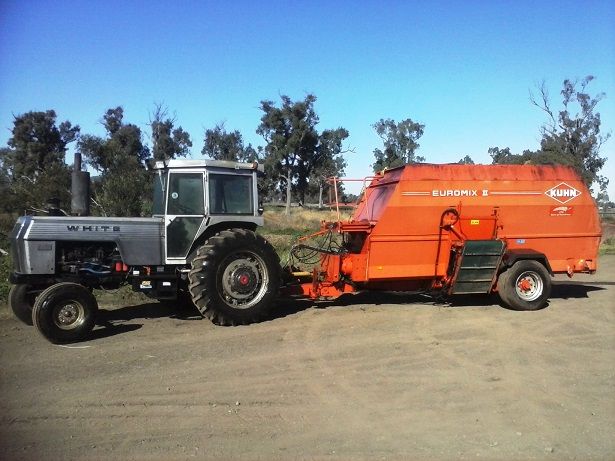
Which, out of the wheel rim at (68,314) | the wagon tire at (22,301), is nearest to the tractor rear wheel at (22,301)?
the wagon tire at (22,301)

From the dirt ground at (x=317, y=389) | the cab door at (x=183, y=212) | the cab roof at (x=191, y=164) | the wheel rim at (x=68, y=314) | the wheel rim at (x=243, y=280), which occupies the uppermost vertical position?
the cab roof at (x=191, y=164)

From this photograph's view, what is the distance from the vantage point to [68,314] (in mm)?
7316

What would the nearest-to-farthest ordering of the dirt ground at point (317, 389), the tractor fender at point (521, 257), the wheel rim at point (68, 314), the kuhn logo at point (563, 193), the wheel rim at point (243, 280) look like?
the dirt ground at point (317, 389) < the wheel rim at point (68, 314) < the wheel rim at point (243, 280) < the tractor fender at point (521, 257) < the kuhn logo at point (563, 193)

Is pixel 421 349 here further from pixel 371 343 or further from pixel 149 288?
pixel 149 288

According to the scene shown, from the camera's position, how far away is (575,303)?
10.1 m

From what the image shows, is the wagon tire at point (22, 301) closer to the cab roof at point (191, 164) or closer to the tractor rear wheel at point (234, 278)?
the tractor rear wheel at point (234, 278)

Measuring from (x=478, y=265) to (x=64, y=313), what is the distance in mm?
6712

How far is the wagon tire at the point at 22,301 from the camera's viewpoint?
802 cm

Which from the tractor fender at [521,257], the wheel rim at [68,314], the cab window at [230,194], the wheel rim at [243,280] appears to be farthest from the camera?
the tractor fender at [521,257]

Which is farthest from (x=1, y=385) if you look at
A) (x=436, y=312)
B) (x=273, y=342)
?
(x=436, y=312)

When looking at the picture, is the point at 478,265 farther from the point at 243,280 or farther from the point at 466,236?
the point at 243,280

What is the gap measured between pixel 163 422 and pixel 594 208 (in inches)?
348

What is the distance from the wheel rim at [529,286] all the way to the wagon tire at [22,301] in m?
8.12

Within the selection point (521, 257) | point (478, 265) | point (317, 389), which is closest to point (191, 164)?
point (317, 389)
